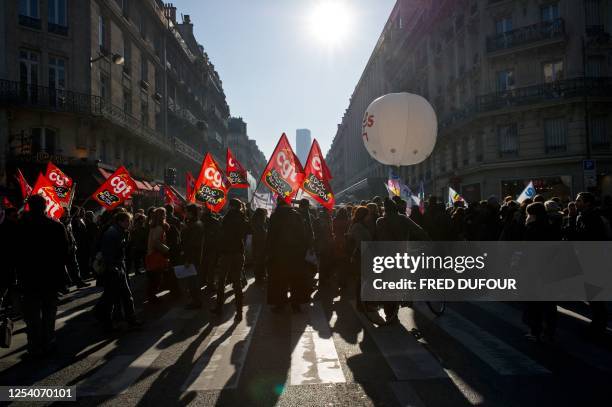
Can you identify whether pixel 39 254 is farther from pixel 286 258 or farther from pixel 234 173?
pixel 234 173

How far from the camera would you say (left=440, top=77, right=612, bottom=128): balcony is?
24375 millimetres

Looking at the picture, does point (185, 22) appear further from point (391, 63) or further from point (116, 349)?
point (116, 349)

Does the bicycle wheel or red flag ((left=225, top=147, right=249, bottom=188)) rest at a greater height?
red flag ((left=225, top=147, right=249, bottom=188))

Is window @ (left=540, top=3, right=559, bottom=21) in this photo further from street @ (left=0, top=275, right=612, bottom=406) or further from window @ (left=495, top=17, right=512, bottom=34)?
street @ (left=0, top=275, right=612, bottom=406)

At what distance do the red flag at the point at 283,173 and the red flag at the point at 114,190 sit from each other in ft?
15.9

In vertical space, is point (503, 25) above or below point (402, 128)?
above

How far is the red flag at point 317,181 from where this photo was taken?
1070cm

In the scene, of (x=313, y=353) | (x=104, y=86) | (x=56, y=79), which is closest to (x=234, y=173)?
(x=313, y=353)

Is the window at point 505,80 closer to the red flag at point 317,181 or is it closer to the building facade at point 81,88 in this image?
the building facade at point 81,88

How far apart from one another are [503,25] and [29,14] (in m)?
24.4

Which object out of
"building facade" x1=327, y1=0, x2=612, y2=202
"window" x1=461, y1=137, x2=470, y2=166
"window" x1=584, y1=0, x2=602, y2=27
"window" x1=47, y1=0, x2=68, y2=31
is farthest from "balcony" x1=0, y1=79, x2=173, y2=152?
"window" x1=584, y1=0, x2=602, y2=27

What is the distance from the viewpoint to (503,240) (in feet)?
22.9

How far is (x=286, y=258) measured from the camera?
295 inches

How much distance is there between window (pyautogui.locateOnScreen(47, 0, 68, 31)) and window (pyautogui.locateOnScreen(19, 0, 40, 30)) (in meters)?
0.62
